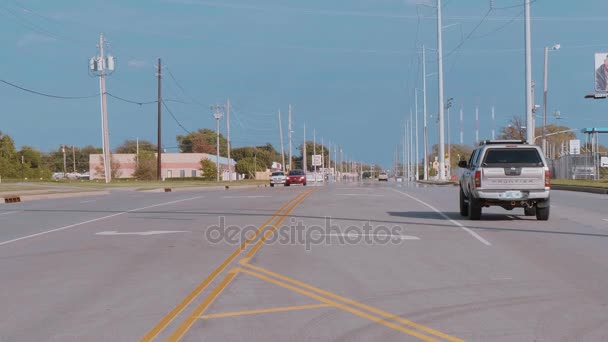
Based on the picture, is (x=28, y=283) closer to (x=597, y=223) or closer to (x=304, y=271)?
(x=304, y=271)

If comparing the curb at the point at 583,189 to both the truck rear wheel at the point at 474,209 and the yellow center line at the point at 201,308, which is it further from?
the yellow center line at the point at 201,308

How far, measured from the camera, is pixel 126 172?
13188 cm

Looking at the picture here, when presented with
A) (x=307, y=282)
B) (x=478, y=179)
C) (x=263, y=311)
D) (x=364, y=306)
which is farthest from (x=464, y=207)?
(x=263, y=311)

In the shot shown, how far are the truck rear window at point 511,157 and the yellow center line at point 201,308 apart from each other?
35.8 ft

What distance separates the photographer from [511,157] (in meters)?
20.3

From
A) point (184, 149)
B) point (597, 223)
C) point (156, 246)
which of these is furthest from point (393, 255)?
point (184, 149)

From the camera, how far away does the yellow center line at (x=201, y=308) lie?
7332mm

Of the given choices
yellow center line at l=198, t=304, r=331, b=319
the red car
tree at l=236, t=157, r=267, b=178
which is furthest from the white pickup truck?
tree at l=236, t=157, r=267, b=178

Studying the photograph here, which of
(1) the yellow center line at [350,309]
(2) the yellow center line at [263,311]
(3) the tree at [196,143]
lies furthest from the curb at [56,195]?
(3) the tree at [196,143]

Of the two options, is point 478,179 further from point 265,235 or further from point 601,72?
point 601,72

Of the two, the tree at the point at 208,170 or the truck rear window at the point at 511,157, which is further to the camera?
the tree at the point at 208,170

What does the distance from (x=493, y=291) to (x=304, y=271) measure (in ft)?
9.95

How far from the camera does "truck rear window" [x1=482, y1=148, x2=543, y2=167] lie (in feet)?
65.9

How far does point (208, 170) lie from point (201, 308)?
4251 inches
